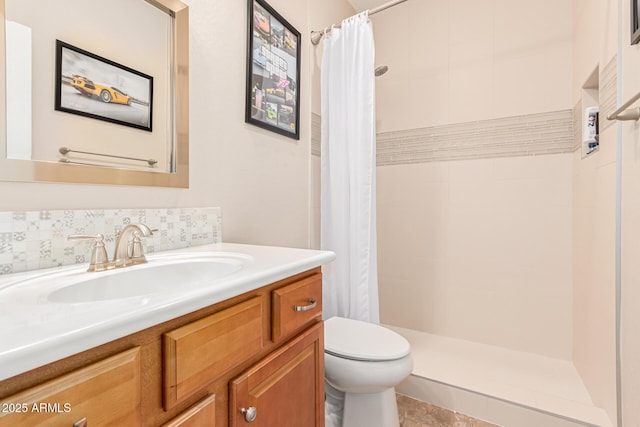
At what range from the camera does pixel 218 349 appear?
0.58m

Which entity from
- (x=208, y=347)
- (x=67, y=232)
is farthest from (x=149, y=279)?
(x=208, y=347)

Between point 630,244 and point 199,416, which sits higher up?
point 630,244

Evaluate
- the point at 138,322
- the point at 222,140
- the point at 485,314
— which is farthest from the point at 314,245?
the point at 138,322

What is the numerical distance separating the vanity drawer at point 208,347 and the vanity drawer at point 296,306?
55 millimetres

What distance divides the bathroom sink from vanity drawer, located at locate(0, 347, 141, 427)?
0.14 m

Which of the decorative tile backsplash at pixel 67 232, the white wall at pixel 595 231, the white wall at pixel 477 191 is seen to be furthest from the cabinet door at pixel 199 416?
the white wall at pixel 477 191

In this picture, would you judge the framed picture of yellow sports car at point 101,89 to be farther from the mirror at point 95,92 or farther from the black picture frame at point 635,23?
the black picture frame at point 635,23

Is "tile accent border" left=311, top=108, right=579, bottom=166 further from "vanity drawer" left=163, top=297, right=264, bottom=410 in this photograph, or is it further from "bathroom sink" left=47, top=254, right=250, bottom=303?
"vanity drawer" left=163, top=297, right=264, bottom=410

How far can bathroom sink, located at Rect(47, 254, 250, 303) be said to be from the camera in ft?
2.20

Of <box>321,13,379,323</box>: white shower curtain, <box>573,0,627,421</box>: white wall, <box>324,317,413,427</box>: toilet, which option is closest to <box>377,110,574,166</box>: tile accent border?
<box>573,0,627,421</box>: white wall

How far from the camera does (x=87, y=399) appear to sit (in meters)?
0.39

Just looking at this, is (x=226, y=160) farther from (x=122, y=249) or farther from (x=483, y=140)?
(x=483, y=140)

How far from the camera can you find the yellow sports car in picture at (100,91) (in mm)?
854

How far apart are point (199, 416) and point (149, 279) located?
0.43 metres
